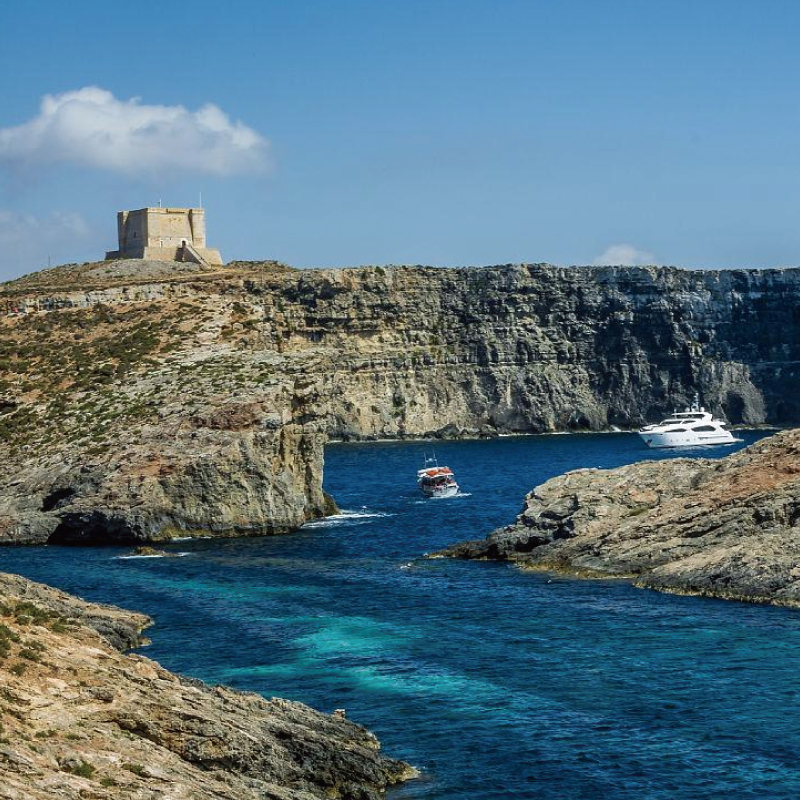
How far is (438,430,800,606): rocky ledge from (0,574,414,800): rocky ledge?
24.2 meters

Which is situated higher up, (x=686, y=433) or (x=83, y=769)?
(x=686, y=433)

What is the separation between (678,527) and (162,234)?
10338cm

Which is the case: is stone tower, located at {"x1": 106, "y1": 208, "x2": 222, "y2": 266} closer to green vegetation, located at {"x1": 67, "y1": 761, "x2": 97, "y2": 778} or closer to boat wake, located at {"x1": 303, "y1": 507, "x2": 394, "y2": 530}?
boat wake, located at {"x1": 303, "y1": 507, "x2": 394, "y2": 530}

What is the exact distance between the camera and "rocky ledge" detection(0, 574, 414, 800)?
27.5 metres

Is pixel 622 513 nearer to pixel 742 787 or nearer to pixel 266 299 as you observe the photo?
pixel 742 787

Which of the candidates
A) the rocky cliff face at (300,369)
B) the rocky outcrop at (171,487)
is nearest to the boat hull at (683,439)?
the rocky cliff face at (300,369)

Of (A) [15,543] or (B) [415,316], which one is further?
(B) [415,316]

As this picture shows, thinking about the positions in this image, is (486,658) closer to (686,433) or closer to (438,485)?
(438,485)

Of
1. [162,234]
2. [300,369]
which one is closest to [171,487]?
[300,369]

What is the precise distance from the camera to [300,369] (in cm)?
9050

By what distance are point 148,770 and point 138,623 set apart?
24.9m

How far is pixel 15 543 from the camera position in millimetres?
77812

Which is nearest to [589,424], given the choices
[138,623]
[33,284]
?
[33,284]

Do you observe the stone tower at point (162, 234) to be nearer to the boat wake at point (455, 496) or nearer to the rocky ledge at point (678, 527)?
the boat wake at point (455, 496)
